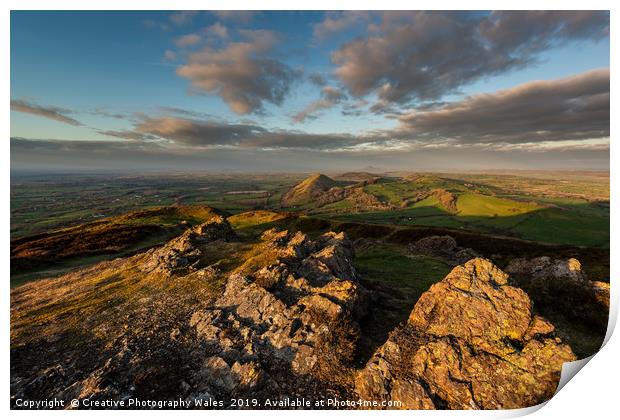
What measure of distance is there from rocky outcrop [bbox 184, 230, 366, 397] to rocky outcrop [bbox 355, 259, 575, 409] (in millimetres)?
2505

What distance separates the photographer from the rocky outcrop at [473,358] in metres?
12.8

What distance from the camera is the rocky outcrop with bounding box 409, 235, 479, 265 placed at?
4481cm

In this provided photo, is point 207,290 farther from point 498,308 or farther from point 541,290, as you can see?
point 541,290

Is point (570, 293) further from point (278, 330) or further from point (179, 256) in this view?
point (179, 256)

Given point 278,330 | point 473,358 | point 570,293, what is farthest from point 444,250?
point 278,330

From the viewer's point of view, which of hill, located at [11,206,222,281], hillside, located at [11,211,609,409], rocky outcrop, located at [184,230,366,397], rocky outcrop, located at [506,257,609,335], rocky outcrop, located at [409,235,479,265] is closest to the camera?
hillside, located at [11,211,609,409]

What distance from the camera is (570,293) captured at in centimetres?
2358

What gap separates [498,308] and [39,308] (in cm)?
3584

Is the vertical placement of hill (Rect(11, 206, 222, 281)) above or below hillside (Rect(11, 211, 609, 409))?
below

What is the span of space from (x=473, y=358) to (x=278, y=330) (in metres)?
10.7

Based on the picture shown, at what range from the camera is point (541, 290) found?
2511 centimetres

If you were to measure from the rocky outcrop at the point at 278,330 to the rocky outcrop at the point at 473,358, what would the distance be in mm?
2505

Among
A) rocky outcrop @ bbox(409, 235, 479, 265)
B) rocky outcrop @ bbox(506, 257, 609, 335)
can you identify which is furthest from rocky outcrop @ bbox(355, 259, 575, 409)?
rocky outcrop @ bbox(409, 235, 479, 265)

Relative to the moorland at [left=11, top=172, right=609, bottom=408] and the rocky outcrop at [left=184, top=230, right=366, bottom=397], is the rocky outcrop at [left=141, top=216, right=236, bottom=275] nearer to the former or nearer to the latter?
the moorland at [left=11, top=172, right=609, bottom=408]
